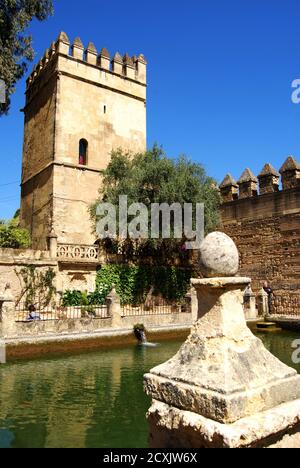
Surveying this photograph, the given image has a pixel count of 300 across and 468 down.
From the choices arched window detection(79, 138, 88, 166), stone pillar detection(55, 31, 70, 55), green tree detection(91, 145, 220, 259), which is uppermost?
stone pillar detection(55, 31, 70, 55)

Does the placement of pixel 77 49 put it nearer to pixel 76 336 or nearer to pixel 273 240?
pixel 273 240

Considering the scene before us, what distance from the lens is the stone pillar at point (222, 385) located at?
2.36m

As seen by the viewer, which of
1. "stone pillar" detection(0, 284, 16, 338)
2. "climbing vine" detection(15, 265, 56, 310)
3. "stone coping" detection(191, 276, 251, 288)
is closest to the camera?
"stone coping" detection(191, 276, 251, 288)

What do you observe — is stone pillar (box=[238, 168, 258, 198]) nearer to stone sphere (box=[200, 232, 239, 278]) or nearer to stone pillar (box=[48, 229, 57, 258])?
stone pillar (box=[48, 229, 57, 258])

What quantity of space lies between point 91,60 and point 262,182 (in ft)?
43.9

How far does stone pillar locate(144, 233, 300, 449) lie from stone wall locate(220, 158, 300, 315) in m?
15.1

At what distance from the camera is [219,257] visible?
9.20 ft

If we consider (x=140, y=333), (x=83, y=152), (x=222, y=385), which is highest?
(x=83, y=152)

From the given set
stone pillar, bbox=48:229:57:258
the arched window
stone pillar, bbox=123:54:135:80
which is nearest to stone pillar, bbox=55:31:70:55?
stone pillar, bbox=123:54:135:80

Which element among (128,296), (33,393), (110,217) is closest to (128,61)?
(110,217)

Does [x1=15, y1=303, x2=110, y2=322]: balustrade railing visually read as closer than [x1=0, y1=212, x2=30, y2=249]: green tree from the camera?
Yes

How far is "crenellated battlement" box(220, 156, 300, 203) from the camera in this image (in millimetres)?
16953

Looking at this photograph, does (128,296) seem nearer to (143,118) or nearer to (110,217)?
(110,217)

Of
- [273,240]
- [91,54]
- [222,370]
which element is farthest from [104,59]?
[222,370]
